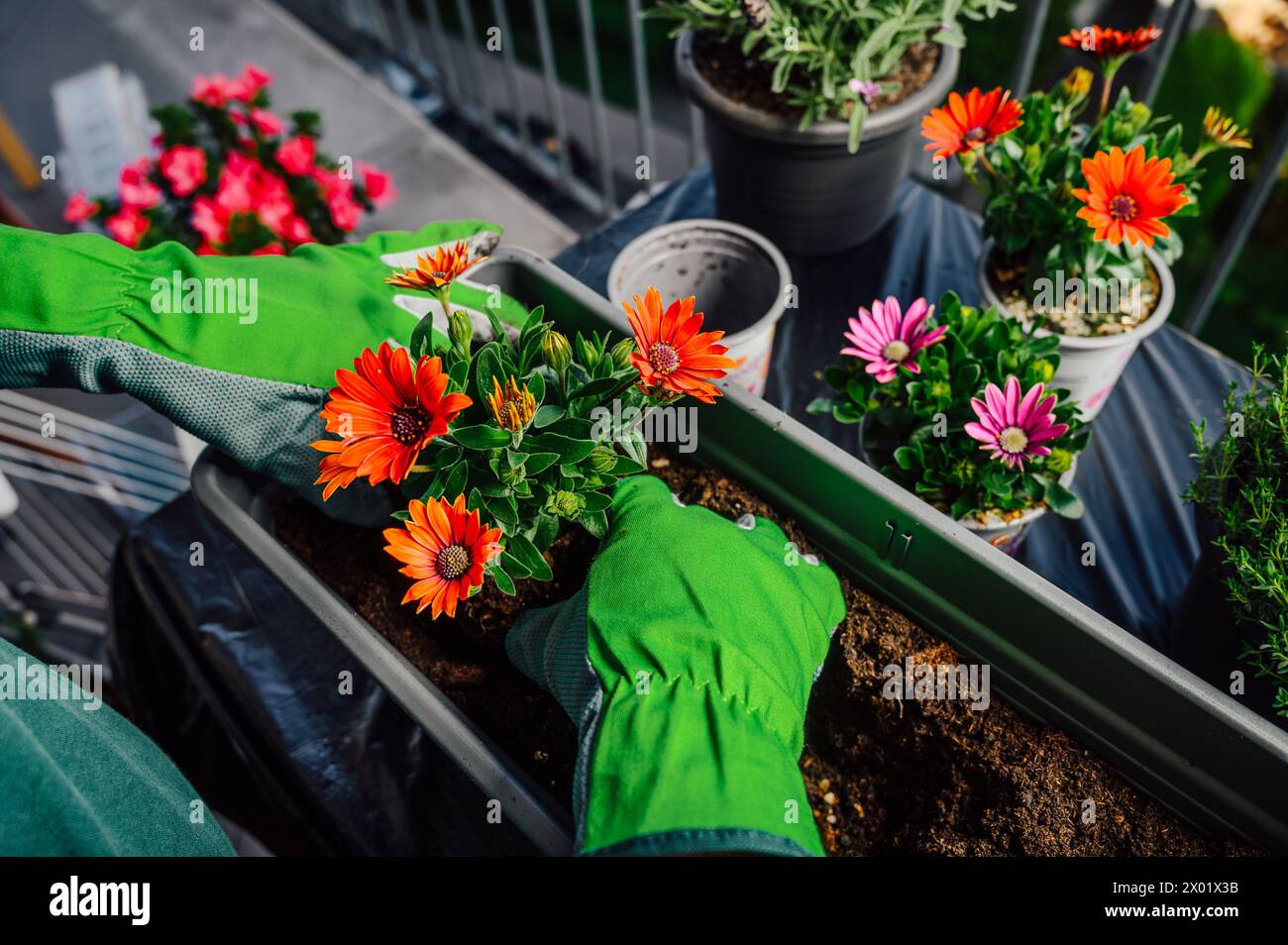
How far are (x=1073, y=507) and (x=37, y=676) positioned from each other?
1.03m

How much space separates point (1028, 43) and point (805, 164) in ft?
1.72

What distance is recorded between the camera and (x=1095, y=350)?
41.2 inches

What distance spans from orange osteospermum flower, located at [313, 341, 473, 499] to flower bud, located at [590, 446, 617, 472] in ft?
0.49

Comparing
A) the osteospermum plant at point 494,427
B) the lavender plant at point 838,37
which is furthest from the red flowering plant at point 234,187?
the osteospermum plant at point 494,427

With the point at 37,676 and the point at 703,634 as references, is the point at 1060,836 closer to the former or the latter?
the point at 703,634

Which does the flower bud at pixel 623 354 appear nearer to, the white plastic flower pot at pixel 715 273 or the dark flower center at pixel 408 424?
the dark flower center at pixel 408 424

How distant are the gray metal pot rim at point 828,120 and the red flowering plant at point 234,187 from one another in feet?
2.14

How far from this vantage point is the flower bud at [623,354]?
81cm

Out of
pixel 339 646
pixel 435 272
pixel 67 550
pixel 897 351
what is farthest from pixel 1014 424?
pixel 67 550

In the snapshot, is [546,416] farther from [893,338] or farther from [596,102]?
[596,102]

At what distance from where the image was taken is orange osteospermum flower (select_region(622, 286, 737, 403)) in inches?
30.5

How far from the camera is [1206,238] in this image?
3947 millimetres
